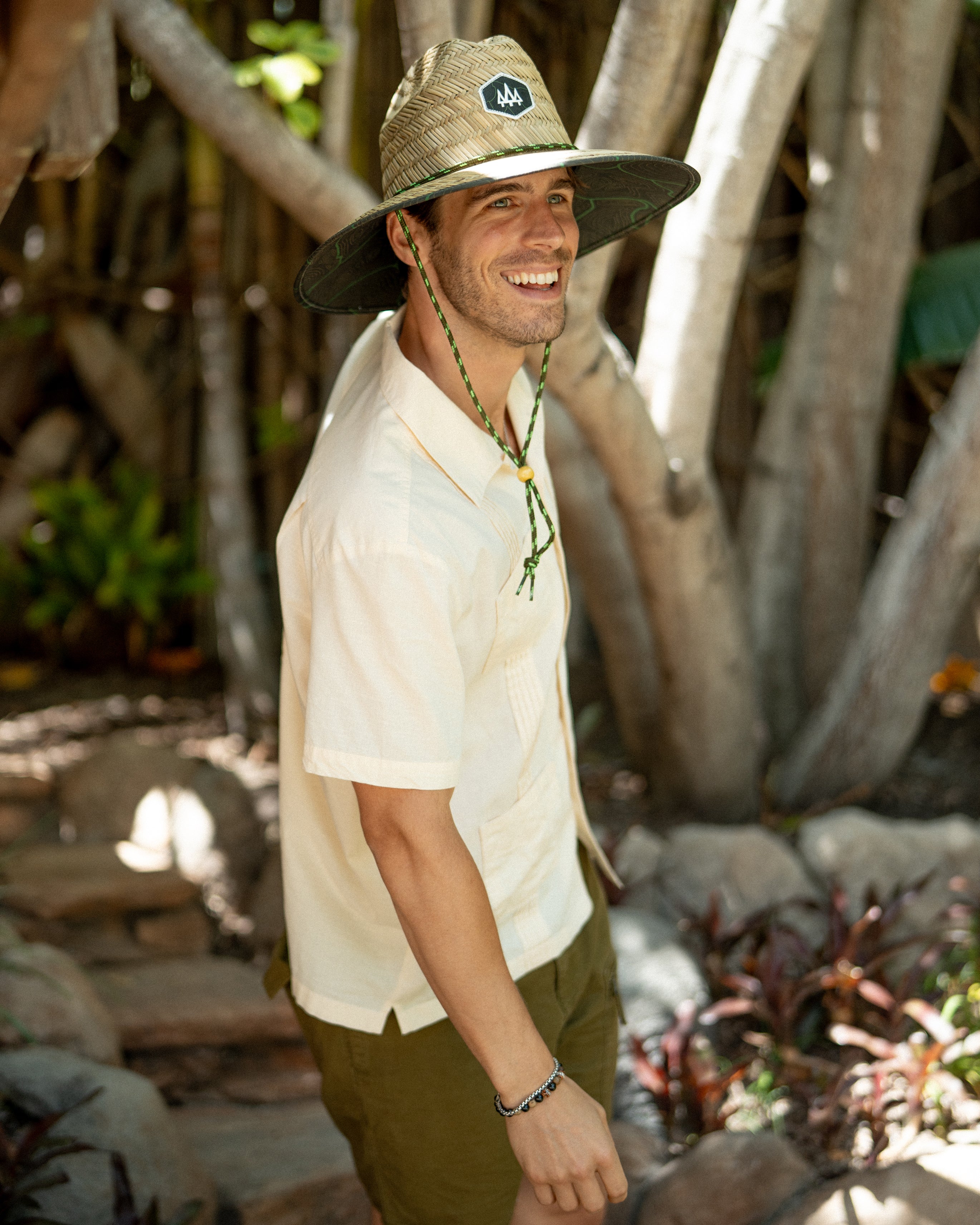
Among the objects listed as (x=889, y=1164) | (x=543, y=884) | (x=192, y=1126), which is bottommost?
(x=192, y=1126)

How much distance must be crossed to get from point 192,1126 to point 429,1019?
1.61 m

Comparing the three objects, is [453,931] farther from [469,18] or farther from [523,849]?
[469,18]

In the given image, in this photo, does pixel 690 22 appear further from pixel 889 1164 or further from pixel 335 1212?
pixel 335 1212

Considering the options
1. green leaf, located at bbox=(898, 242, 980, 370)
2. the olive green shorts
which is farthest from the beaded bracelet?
green leaf, located at bbox=(898, 242, 980, 370)

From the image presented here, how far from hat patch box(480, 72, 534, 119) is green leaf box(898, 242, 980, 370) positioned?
9.88ft

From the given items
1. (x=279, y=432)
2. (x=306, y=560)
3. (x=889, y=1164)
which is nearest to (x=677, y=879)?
(x=889, y=1164)

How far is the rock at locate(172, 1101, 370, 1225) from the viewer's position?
2664 mm

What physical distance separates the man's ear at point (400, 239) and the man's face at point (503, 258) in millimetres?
40

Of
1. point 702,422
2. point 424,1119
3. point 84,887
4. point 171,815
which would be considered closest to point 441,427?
point 424,1119

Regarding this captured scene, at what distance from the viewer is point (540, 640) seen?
1.99m

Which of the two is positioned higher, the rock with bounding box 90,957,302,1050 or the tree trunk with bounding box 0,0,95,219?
the tree trunk with bounding box 0,0,95,219

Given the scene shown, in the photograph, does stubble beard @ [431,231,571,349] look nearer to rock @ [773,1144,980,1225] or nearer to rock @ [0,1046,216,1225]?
rock @ [773,1144,980,1225]

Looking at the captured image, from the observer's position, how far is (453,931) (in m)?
1.55

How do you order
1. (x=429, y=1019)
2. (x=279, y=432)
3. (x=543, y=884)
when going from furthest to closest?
(x=279, y=432)
(x=543, y=884)
(x=429, y=1019)
